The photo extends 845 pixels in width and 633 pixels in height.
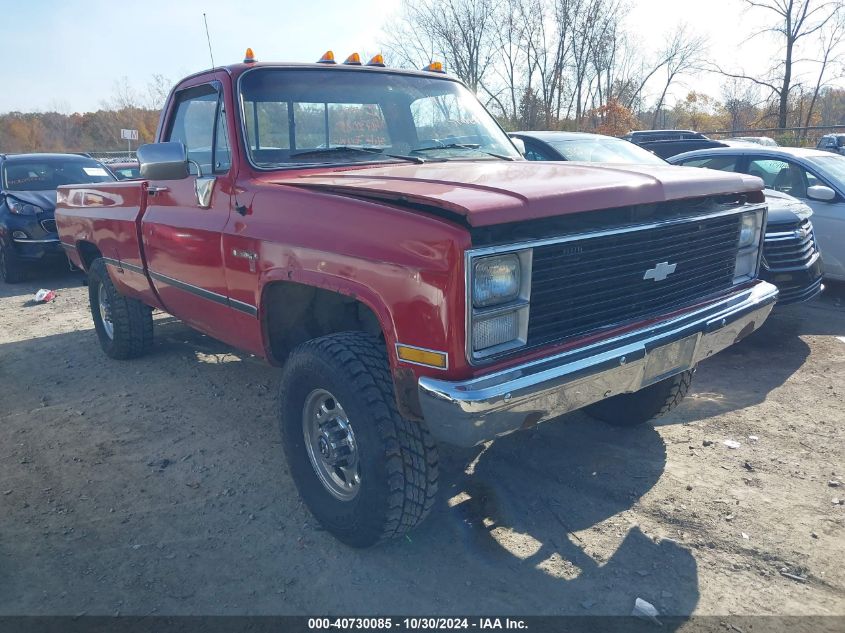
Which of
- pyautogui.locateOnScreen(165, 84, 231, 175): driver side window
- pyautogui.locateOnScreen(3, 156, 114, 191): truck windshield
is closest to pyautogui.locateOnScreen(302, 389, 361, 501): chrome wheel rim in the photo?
pyautogui.locateOnScreen(165, 84, 231, 175): driver side window

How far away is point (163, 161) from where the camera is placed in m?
3.40

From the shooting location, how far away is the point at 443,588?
2604mm

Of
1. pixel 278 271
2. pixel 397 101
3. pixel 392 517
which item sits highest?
pixel 397 101

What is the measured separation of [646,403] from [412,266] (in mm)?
2135

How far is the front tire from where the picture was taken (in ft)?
8.38

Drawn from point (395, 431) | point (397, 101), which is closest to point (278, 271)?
point (395, 431)

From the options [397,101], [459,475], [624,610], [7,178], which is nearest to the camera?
[624,610]

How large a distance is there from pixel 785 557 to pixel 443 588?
1.45 meters

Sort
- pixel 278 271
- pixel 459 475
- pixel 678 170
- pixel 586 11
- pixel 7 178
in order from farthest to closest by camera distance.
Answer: pixel 586 11, pixel 7 178, pixel 459 475, pixel 678 170, pixel 278 271

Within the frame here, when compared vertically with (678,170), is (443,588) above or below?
below

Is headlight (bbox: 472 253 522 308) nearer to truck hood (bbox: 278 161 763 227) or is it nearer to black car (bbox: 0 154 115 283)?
truck hood (bbox: 278 161 763 227)

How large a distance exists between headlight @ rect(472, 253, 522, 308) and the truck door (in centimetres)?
168

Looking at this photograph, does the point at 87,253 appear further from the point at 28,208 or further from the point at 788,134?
the point at 788,134

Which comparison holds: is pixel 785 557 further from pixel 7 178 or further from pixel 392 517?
pixel 7 178
